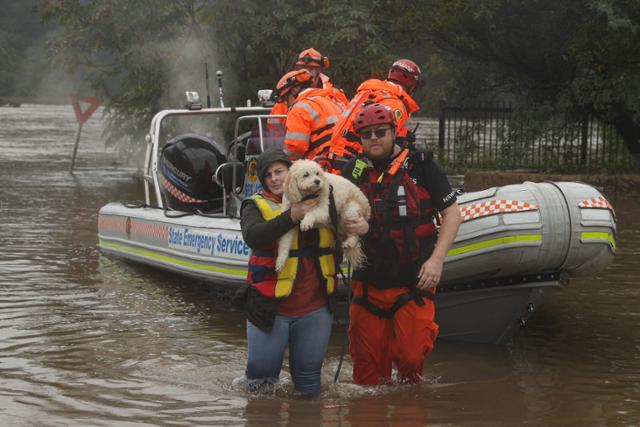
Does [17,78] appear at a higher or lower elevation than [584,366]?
higher

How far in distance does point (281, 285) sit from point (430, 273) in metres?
0.77

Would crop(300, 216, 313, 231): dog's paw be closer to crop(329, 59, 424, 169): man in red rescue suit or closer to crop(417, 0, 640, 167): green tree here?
crop(329, 59, 424, 169): man in red rescue suit

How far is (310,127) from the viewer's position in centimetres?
845

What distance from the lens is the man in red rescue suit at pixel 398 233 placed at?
20.9ft

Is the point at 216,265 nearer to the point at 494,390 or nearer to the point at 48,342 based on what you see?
the point at 48,342

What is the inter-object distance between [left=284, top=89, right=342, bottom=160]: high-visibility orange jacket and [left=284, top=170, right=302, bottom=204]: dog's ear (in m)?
2.49

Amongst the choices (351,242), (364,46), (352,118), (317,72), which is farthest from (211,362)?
(364,46)

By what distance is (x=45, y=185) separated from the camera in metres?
20.5

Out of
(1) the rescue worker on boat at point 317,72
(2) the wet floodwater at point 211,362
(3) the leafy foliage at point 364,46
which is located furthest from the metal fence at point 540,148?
(1) the rescue worker on boat at point 317,72

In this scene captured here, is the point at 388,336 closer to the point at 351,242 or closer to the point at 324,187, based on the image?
the point at 351,242

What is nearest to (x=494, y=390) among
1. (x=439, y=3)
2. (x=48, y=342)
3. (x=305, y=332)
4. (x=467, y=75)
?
(x=305, y=332)

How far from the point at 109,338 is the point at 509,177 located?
37.3ft

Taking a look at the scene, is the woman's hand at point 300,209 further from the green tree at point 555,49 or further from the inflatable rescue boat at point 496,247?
the green tree at point 555,49

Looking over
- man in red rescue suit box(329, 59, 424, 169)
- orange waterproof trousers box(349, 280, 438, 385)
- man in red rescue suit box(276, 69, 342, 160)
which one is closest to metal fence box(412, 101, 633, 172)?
man in red rescue suit box(276, 69, 342, 160)
